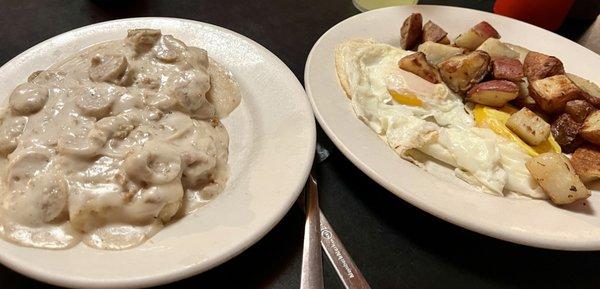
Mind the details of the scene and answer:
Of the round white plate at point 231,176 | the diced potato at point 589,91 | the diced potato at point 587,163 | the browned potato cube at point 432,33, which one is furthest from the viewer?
the browned potato cube at point 432,33

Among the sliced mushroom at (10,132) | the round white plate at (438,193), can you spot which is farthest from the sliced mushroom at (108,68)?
the round white plate at (438,193)

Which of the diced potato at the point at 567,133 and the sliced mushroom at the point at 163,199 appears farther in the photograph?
the diced potato at the point at 567,133

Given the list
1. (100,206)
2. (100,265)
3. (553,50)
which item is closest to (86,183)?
(100,206)

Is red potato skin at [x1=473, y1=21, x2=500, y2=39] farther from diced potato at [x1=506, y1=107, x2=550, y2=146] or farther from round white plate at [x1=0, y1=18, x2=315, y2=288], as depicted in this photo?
round white plate at [x1=0, y1=18, x2=315, y2=288]

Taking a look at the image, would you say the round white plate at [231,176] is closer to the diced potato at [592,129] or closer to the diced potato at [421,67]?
the diced potato at [421,67]

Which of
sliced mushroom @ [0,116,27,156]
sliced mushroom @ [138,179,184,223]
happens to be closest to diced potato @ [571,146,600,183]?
sliced mushroom @ [138,179,184,223]

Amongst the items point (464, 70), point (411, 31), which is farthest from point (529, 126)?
point (411, 31)

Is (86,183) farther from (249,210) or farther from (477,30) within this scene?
(477,30)
